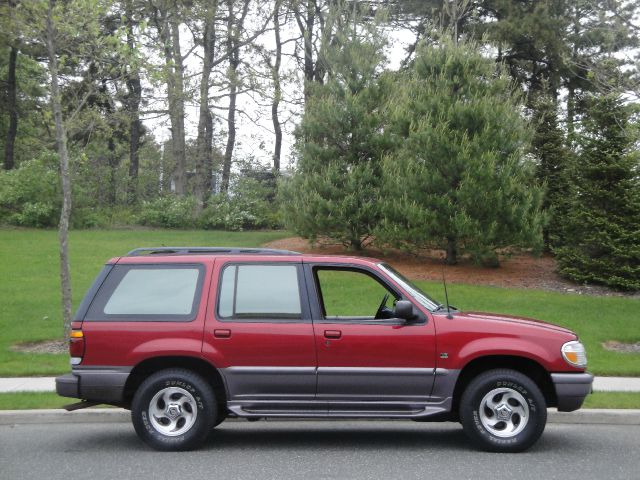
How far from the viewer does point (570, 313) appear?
14.7m

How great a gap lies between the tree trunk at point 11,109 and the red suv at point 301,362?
32591 millimetres

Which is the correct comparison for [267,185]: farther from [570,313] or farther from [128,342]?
[128,342]

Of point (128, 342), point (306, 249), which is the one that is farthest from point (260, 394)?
point (306, 249)

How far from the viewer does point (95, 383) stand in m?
6.85

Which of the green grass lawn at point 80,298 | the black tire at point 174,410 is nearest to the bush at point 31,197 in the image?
the green grass lawn at point 80,298

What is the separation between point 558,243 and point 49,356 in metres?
14.8

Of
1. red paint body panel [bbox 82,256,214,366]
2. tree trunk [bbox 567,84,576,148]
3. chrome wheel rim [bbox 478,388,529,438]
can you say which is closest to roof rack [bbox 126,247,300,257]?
red paint body panel [bbox 82,256,214,366]

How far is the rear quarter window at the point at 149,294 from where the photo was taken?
701 centimetres

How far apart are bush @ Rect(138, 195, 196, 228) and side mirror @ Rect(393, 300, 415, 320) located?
24.2 meters

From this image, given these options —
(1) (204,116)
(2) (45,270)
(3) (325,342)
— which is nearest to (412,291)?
(3) (325,342)

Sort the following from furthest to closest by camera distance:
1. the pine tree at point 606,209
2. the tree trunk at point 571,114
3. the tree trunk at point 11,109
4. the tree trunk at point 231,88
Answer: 1. the tree trunk at point 11,109
2. the tree trunk at point 231,88
3. the tree trunk at point 571,114
4. the pine tree at point 606,209

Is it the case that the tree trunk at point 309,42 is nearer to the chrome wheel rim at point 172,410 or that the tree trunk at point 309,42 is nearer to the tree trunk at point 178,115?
the tree trunk at point 178,115

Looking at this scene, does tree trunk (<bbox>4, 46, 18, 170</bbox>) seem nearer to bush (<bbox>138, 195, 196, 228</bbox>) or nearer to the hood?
bush (<bbox>138, 195, 196, 228</bbox>)

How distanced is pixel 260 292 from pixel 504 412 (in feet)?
8.09
